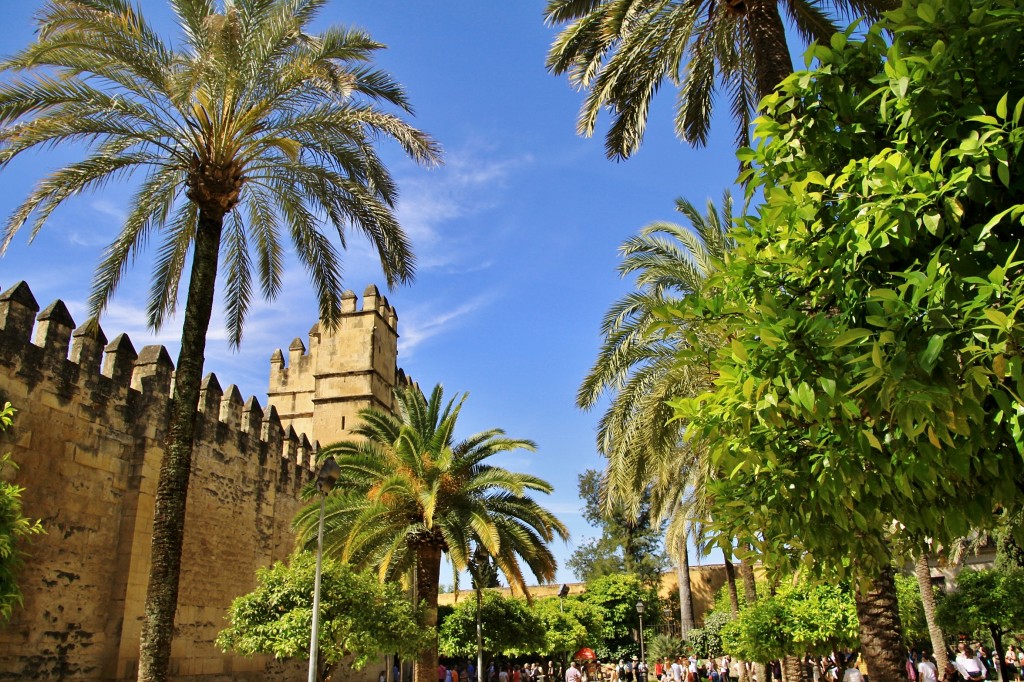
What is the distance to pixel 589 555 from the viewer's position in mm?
44812

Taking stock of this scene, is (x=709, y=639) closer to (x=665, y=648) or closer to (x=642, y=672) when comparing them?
(x=642, y=672)

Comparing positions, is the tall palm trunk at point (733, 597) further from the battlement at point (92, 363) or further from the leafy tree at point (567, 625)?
the battlement at point (92, 363)

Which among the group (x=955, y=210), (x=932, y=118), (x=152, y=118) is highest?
(x=152, y=118)

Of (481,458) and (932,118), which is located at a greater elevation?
(481,458)

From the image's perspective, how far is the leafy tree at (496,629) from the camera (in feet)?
72.5

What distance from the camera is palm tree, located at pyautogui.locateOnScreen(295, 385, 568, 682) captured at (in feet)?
45.6

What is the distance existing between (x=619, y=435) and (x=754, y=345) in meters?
10.7

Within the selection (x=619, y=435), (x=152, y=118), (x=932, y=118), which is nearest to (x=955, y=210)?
(x=932, y=118)

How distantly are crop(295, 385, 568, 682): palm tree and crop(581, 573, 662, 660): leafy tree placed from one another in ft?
65.0

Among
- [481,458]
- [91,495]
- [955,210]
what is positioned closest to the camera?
[955,210]

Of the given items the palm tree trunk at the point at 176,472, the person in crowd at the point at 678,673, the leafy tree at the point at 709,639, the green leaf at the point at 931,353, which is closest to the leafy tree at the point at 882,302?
the green leaf at the point at 931,353

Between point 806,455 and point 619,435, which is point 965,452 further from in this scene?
point 619,435

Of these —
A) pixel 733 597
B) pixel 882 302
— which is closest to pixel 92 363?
pixel 882 302

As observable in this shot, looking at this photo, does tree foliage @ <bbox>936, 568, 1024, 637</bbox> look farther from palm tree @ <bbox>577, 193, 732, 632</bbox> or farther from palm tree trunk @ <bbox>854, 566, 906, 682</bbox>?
palm tree trunk @ <bbox>854, 566, 906, 682</bbox>
